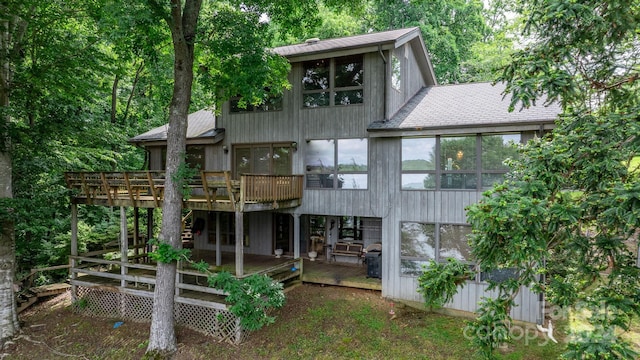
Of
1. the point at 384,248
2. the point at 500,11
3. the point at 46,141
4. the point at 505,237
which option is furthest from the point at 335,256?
the point at 500,11

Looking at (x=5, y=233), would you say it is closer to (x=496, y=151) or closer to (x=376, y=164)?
(x=376, y=164)

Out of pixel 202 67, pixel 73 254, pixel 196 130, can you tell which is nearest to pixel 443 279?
pixel 202 67

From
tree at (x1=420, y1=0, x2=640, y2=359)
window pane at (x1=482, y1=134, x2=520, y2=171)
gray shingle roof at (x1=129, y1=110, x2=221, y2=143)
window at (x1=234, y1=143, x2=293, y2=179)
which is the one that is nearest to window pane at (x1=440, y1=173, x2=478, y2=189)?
window pane at (x1=482, y1=134, x2=520, y2=171)

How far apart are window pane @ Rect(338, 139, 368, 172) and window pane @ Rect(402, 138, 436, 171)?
1.20 metres

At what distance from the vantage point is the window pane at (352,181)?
10.5 m

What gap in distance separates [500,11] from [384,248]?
2187 cm

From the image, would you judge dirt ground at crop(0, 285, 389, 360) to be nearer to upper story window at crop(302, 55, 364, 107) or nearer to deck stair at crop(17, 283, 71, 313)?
deck stair at crop(17, 283, 71, 313)

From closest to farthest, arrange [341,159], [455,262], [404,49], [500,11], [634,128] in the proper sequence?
[634,128] → [455,262] → [341,159] → [404,49] → [500,11]

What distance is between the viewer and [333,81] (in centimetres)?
1082

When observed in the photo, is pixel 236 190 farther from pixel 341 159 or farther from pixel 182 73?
pixel 341 159

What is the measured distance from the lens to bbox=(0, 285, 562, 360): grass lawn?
292 inches

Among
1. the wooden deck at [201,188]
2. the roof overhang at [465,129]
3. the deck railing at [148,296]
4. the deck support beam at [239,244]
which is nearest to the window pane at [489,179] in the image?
the roof overhang at [465,129]

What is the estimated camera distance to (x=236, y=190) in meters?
8.41

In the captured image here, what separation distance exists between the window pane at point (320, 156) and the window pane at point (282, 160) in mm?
667
